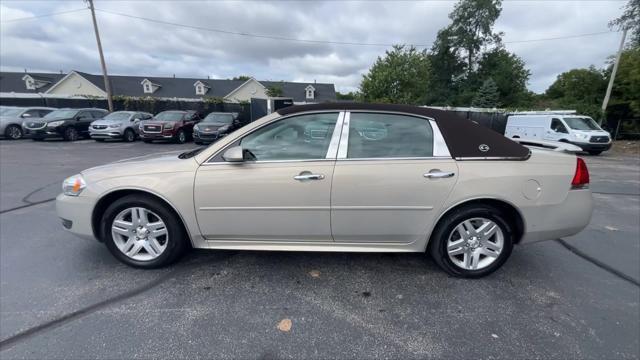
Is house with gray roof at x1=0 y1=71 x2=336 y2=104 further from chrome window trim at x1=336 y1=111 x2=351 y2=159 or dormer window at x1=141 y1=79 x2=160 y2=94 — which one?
chrome window trim at x1=336 y1=111 x2=351 y2=159

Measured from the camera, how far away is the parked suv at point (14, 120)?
1410 cm

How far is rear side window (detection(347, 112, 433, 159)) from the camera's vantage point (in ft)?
8.48

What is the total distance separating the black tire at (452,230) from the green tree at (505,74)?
136 feet

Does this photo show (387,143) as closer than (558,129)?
Yes

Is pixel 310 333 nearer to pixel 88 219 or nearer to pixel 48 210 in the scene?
pixel 88 219

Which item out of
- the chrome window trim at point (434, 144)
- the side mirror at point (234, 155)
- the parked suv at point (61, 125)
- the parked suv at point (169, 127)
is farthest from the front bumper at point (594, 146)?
the parked suv at point (61, 125)

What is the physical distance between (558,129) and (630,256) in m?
14.0

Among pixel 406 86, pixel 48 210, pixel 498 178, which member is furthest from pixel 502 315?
pixel 406 86

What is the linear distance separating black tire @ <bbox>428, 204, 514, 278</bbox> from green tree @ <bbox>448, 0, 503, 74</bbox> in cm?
4316

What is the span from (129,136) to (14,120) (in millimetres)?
5692

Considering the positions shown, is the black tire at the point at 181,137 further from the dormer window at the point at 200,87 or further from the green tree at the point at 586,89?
the dormer window at the point at 200,87

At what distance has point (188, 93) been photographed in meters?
41.8

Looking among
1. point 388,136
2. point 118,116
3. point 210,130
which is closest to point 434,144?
point 388,136

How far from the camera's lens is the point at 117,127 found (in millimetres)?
13977
